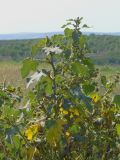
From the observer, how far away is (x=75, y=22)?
75.2 inches

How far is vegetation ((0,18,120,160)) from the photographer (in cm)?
175

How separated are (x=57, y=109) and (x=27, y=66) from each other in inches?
8.2

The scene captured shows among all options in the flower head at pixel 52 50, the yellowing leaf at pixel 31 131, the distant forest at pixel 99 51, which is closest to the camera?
the flower head at pixel 52 50

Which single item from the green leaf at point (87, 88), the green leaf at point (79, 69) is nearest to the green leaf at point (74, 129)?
the green leaf at point (87, 88)

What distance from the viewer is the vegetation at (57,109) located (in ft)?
5.76

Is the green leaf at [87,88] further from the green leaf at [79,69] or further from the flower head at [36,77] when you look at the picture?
the flower head at [36,77]

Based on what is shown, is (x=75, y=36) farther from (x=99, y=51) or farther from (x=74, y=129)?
(x=99, y=51)

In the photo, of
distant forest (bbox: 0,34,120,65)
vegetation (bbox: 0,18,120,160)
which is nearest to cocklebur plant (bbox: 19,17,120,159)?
vegetation (bbox: 0,18,120,160)

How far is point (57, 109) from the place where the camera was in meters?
1.84

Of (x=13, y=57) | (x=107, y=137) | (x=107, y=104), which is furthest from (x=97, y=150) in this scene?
(x=13, y=57)

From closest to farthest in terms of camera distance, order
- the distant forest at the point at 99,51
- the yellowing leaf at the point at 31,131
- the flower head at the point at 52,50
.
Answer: the flower head at the point at 52,50
the yellowing leaf at the point at 31,131
the distant forest at the point at 99,51

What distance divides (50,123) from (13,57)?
20.2 metres

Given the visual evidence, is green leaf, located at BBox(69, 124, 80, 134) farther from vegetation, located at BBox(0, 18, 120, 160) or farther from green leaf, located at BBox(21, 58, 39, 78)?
green leaf, located at BBox(21, 58, 39, 78)

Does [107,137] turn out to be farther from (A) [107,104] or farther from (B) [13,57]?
(B) [13,57]
